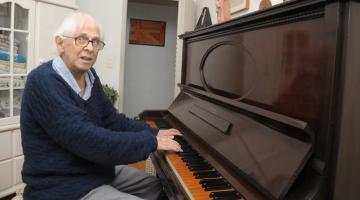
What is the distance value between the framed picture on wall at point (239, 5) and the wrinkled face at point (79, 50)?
3.81ft

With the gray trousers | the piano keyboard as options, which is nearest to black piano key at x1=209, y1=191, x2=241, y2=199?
the piano keyboard

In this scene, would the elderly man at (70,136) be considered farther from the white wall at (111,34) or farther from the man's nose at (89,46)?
the white wall at (111,34)

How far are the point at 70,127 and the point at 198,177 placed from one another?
0.50m

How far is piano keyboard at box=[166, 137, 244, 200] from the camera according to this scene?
99cm

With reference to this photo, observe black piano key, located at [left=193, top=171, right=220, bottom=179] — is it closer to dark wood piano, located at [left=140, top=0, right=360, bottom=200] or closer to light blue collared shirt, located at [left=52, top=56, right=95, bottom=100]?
dark wood piano, located at [left=140, top=0, right=360, bottom=200]

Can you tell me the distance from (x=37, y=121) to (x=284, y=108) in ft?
2.98

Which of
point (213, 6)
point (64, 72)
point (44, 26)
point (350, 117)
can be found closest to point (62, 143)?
point (64, 72)

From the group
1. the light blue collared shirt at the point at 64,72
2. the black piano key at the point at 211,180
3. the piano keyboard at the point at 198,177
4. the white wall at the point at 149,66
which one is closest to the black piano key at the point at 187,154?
the piano keyboard at the point at 198,177

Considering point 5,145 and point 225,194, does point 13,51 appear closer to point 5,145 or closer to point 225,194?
point 5,145

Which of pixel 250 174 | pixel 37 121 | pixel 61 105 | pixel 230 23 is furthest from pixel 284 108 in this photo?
pixel 37 121

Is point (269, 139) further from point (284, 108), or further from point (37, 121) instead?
point (37, 121)

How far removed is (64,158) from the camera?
122cm

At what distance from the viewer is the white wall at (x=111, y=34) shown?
11.9ft

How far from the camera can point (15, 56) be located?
251 cm
